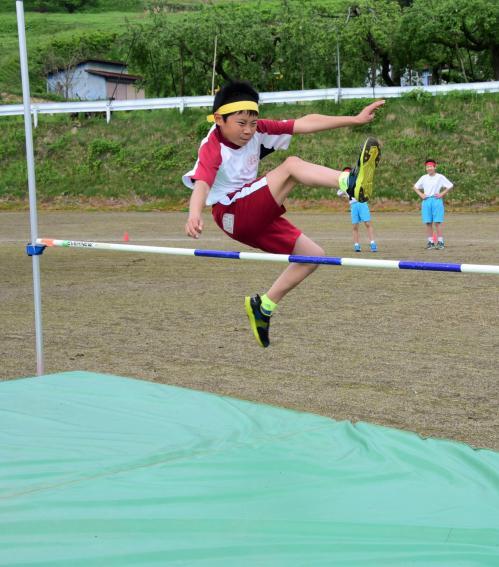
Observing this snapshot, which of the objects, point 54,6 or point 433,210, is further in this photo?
point 54,6

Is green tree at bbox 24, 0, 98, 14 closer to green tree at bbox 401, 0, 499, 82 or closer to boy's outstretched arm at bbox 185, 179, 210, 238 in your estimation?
green tree at bbox 401, 0, 499, 82

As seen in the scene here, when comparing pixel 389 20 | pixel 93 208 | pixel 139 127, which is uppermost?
pixel 389 20

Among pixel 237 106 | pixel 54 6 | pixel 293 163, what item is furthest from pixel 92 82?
pixel 293 163

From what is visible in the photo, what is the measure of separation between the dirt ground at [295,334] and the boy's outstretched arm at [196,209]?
2061mm

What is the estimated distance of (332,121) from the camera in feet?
16.7

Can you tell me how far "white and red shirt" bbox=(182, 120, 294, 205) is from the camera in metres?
5.25

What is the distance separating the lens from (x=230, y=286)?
1249cm

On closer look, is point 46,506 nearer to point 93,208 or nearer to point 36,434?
point 36,434

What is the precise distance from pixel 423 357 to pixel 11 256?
35.9ft

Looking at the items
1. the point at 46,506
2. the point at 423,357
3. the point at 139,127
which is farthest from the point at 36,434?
the point at 139,127

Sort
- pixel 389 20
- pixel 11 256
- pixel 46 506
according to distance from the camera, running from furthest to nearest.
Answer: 1. pixel 389 20
2. pixel 11 256
3. pixel 46 506

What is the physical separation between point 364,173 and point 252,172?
882 millimetres

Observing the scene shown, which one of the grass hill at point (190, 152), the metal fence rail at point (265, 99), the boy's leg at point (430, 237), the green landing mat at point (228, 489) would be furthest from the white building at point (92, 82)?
the green landing mat at point (228, 489)

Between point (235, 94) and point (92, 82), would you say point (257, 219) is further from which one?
point (92, 82)
